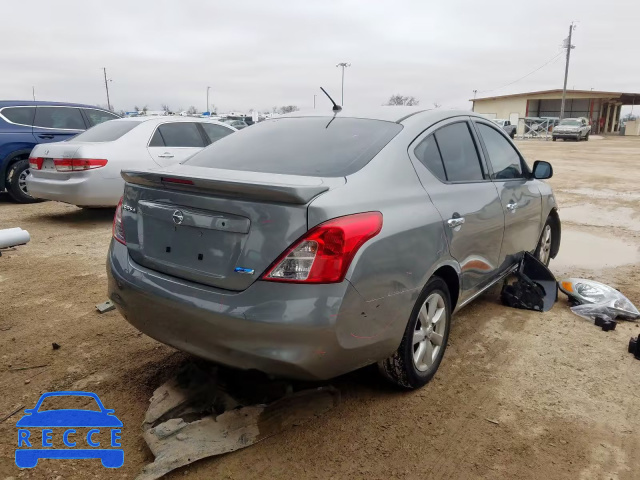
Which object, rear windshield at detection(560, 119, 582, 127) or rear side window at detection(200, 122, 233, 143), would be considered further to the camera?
rear windshield at detection(560, 119, 582, 127)

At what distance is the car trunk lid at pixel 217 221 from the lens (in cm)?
225

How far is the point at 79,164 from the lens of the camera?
683cm

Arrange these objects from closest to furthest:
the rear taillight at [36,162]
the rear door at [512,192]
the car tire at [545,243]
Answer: the rear door at [512,192] → the car tire at [545,243] → the rear taillight at [36,162]

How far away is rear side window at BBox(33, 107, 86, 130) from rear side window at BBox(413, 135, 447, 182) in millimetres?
8547

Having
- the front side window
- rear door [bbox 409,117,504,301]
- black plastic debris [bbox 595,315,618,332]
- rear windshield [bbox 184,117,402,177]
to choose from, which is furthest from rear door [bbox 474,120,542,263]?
rear windshield [bbox 184,117,402,177]

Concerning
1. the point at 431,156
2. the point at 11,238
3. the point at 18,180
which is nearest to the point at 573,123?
the point at 18,180

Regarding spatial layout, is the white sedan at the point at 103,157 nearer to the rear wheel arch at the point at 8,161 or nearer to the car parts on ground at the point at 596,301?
the rear wheel arch at the point at 8,161

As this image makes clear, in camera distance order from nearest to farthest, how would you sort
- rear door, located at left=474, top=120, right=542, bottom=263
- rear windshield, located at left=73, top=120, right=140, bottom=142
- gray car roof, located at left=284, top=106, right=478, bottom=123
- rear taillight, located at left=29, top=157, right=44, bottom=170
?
gray car roof, located at left=284, top=106, right=478, bottom=123 → rear door, located at left=474, top=120, right=542, bottom=263 → rear taillight, located at left=29, top=157, right=44, bottom=170 → rear windshield, located at left=73, top=120, right=140, bottom=142

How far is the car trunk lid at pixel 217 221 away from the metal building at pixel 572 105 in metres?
58.8

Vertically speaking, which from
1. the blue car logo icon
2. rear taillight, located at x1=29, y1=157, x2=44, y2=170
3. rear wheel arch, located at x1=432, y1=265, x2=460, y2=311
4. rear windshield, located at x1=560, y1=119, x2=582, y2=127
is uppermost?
rear windshield, located at x1=560, y1=119, x2=582, y2=127

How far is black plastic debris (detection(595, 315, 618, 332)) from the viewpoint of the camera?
386 centimetres

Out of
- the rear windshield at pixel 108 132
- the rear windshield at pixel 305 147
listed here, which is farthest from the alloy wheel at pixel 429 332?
the rear windshield at pixel 108 132

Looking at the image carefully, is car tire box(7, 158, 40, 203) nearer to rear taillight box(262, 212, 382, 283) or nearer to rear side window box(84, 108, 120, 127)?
rear side window box(84, 108, 120, 127)

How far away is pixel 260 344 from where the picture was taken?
7.38ft
